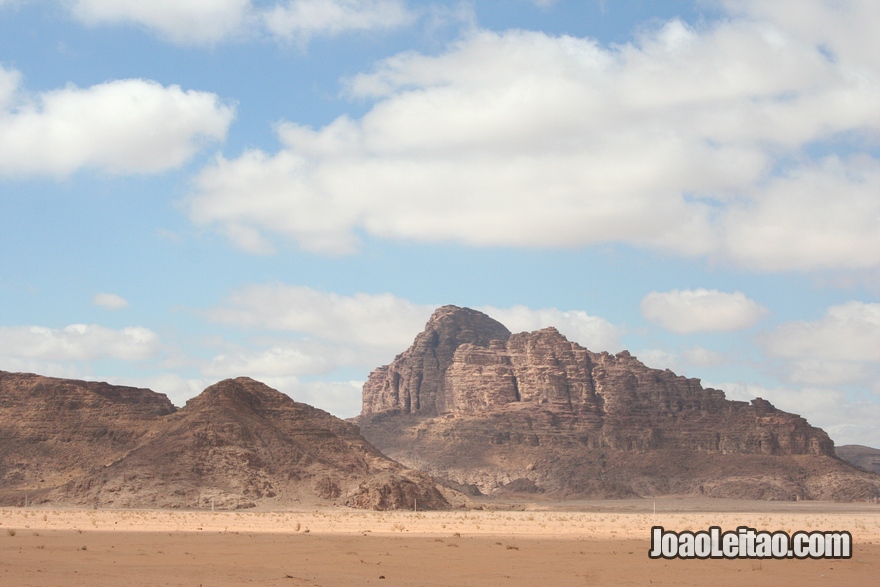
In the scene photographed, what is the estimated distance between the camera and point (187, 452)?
9844 centimetres

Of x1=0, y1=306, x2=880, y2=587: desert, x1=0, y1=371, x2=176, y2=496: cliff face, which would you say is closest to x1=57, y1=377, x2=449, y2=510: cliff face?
x1=0, y1=306, x2=880, y2=587: desert

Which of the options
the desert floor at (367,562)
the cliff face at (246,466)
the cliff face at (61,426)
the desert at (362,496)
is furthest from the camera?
the cliff face at (61,426)

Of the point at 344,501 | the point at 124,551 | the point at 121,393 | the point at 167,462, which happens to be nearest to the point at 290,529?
the point at 124,551

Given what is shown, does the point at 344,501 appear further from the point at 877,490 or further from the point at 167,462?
the point at 877,490

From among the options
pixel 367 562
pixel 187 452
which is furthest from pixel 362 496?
pixel 367 562

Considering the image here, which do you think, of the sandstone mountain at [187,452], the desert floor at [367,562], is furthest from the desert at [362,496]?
the sandstone mountain at [187,452]

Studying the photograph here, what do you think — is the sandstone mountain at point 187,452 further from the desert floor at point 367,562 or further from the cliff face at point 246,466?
the desert floor at point 367,562

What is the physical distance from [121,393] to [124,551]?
103 m

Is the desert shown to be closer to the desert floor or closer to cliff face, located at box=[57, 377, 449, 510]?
the desert floor

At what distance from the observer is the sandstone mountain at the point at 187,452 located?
9162cm

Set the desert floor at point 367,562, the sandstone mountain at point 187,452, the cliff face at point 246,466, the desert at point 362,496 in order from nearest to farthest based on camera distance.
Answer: the desert floor at point 367,562 → the desert at point 362,496 → the cliff face at point 246,466 → the sandstone mountain at point 187,452

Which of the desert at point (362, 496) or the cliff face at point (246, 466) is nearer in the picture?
the desert at point (362, 496)

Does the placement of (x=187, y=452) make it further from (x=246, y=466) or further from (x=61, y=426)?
(x=61, y=426)

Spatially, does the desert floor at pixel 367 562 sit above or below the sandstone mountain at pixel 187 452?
below
